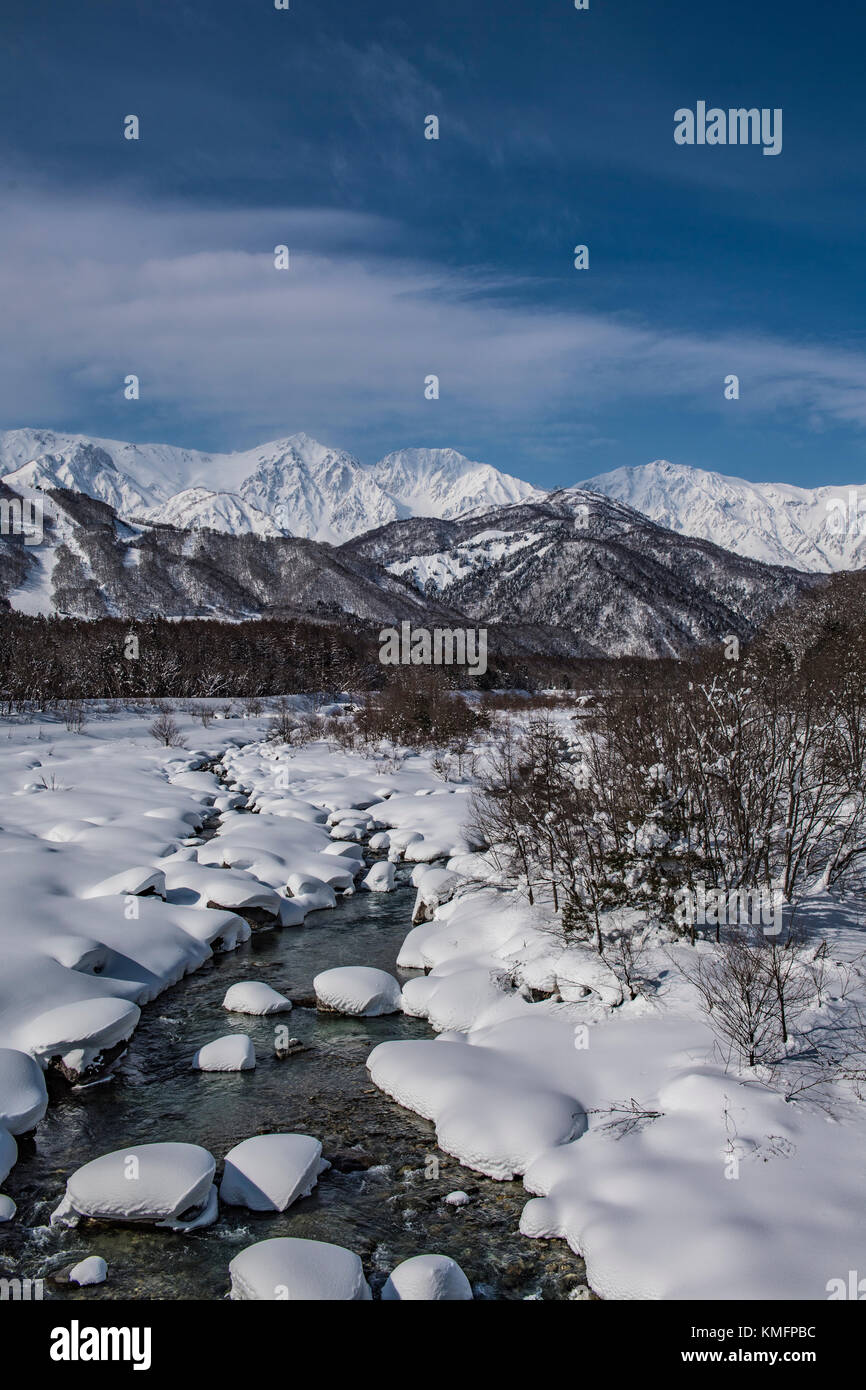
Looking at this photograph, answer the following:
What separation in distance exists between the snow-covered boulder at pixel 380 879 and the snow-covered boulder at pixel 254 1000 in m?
6.21

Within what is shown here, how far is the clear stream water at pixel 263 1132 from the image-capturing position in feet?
22.7

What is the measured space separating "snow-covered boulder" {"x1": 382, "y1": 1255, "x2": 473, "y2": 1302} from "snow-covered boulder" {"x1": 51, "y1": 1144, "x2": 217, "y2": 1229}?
2.01m

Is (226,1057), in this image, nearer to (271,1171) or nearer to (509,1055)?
(271,1171)

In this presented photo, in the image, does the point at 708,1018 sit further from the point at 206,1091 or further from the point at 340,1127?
the point at 206,1091

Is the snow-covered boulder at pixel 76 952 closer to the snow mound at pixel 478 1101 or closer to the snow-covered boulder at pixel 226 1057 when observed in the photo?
the snow-covered boulder at pixel 226 1057

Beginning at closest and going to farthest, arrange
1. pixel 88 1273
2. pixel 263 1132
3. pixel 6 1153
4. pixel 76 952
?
pixel 88 1273 < pixel 6 1153 < pixel 263 1132 < pixel 76 952

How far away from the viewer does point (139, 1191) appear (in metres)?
7.33

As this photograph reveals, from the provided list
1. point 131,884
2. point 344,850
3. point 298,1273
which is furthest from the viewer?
point 344,850

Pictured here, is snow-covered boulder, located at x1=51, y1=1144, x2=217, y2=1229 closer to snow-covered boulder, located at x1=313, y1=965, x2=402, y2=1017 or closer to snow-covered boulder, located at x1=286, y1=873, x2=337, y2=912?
snow-covered boulder, located at x1=313, y1=965, x2=402, y2=1017

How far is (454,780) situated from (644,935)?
20.8m

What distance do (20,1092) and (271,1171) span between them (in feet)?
10.1

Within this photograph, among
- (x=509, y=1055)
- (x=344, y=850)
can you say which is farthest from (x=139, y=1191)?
(x=344, y=850)

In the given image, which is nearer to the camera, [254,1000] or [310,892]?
[254,1000]
